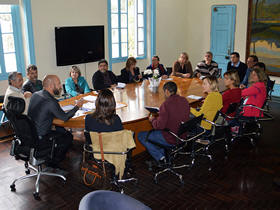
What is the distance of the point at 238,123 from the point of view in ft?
18.4

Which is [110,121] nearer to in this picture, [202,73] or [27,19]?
[27,19]

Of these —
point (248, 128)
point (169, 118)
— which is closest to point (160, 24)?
point (248, 128)

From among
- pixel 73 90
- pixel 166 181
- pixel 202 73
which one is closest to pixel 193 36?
pixel 202 73

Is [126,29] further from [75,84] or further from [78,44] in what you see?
[75,84]

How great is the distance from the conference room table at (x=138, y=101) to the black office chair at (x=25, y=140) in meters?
0.43

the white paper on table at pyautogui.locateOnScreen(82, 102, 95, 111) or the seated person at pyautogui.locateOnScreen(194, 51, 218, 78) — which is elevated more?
the seated person at pyautogui.locateOnScreen(194, 51, 218, 78)

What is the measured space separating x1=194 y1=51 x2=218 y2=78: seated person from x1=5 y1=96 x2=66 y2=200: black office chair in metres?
4.58

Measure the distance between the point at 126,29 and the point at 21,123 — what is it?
6.01m

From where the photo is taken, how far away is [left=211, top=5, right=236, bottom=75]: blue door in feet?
32.5

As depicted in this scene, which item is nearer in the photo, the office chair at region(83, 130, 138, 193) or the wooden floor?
the office chair at region(83, 130, 138, 193)

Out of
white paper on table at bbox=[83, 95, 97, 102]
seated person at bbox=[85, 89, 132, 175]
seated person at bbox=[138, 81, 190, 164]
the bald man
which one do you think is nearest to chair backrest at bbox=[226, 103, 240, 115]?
seated person at bbox=[138, 81, 190, 164]

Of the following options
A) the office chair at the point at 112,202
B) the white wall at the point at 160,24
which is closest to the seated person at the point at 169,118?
the office chair at the point at 112,202

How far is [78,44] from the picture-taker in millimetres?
7738

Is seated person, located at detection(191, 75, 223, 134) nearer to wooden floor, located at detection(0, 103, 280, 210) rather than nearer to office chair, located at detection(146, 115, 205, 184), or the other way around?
office chair, located at detection(146, 115, 205, 184)
